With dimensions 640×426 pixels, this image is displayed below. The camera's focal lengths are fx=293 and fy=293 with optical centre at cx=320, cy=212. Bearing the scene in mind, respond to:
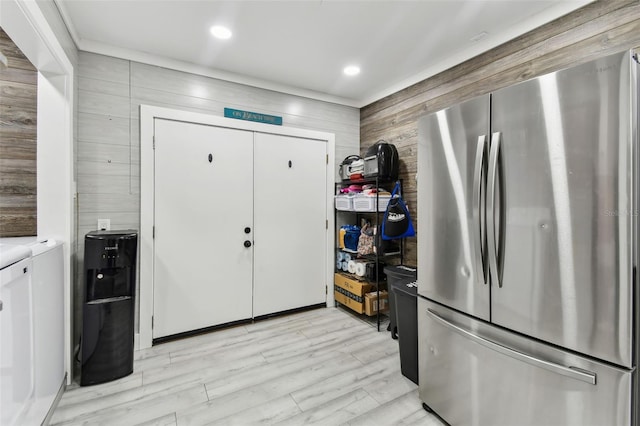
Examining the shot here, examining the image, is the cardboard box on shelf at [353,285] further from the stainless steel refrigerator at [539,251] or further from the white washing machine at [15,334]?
the white washing machine at [15,334]

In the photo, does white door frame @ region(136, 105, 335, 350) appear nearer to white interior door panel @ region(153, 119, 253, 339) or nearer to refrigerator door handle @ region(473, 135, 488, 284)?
white interior door panel @ region(153, 119, 253, 339)

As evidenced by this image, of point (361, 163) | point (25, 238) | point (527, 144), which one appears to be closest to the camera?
point (527, 144)

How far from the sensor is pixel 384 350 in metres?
2.69

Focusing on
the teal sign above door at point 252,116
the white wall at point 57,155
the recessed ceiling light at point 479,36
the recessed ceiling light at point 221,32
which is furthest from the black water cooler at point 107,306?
the recessed ceiling light at point 479,36

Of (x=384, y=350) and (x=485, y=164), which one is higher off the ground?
(x=485, y=164)

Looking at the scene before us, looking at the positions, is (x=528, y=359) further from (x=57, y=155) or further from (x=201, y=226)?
(x=57, y=155)

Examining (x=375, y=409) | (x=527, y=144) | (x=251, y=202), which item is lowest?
(x=375, y=409)

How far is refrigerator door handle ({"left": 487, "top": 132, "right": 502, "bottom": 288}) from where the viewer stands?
143cm

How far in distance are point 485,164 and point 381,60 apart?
6.01 feet

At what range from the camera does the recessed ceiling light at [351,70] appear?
2963 mm

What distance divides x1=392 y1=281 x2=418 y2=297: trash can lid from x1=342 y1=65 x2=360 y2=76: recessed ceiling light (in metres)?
2.15

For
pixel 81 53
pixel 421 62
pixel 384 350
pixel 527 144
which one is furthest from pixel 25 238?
pixel 421 62

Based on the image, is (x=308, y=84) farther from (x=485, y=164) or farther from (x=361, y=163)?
(x=485, y=164)

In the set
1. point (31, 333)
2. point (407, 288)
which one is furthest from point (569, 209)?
point (31, 333)
